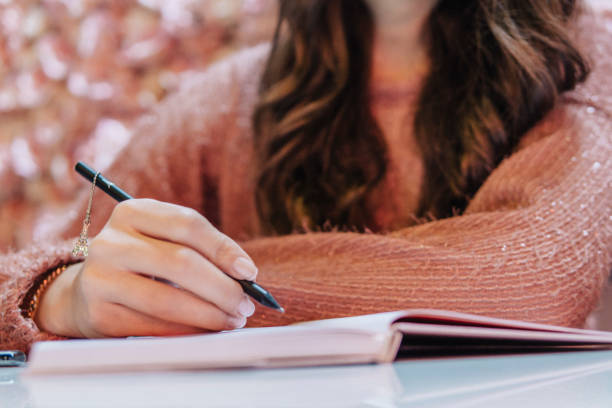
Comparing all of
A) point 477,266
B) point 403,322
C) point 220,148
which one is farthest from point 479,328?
point 220,148

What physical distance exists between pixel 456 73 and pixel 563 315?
0.41 m

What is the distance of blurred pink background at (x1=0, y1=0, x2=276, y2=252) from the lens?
1.28 m

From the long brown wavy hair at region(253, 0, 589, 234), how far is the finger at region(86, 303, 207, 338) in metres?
0.32

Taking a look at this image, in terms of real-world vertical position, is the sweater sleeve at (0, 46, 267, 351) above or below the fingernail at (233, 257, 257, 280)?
below

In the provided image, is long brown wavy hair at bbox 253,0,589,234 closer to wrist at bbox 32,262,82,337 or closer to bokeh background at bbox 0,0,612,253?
wrist at bbox 32,262,82,337

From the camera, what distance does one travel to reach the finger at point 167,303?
368 millimetres

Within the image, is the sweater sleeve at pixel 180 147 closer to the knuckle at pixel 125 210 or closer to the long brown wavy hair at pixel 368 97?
the long brown wavy hair at pixel 368 97

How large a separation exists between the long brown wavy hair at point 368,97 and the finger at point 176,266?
323mm

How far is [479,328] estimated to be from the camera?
31 centimetres

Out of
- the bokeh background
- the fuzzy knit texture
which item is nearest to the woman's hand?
the fuzzy knit texture

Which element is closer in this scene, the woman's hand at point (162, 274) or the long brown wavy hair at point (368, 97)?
the woman's hand at point (162, 274)

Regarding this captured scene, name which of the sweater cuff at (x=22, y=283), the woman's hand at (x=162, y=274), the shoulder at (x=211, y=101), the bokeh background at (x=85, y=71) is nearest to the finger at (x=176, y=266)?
the woman's hand at (x=162, y=274)

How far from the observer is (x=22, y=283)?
0.47m

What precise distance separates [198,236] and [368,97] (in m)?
0.55
